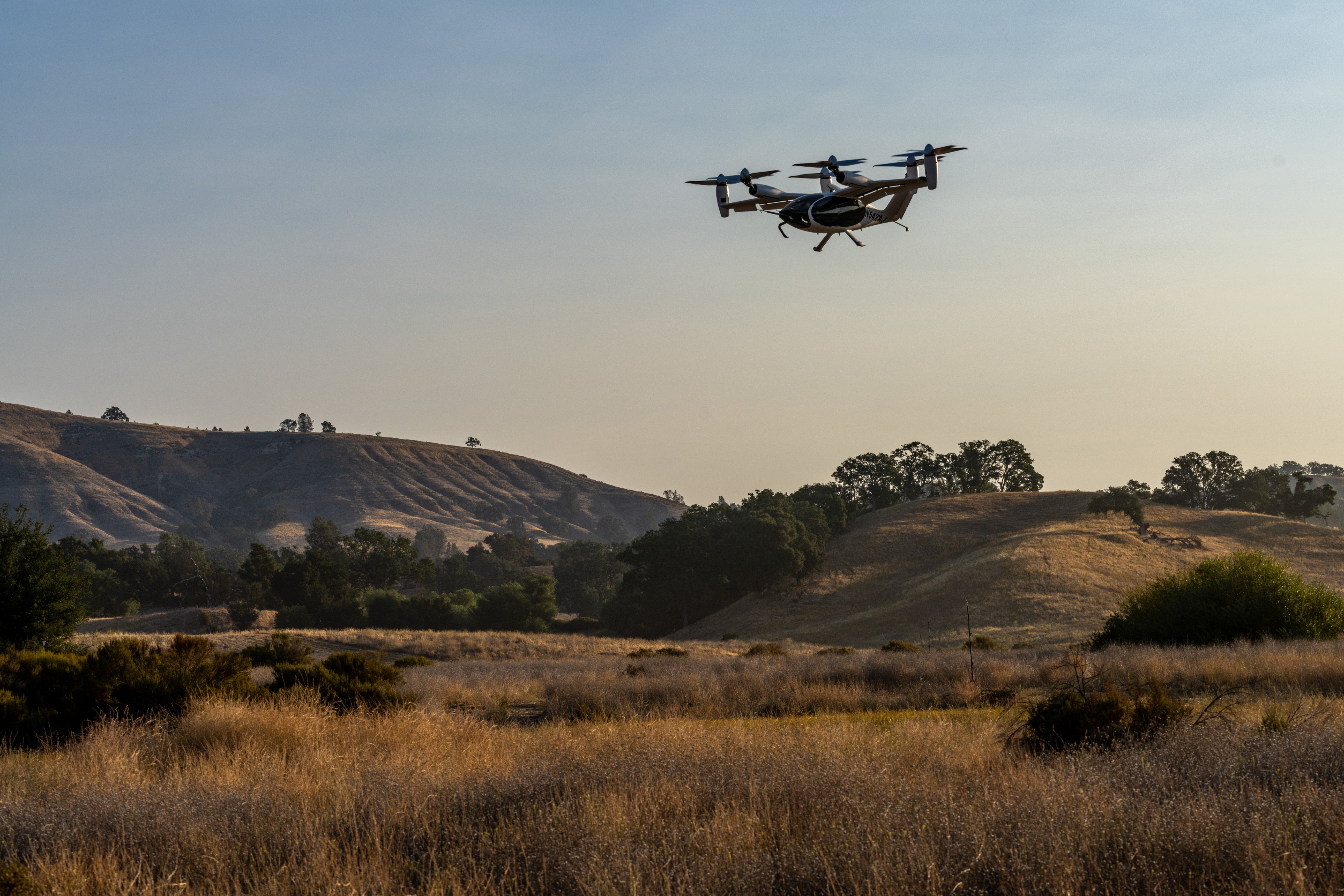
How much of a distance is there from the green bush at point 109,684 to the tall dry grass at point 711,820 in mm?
5247

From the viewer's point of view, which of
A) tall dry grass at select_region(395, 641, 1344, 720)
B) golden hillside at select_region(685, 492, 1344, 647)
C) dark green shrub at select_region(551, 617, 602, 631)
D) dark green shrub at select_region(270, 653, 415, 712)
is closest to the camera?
dark green shrub at select_region(270, 653, 415, 712)

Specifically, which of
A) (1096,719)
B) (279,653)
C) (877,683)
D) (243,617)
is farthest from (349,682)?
(243,617)

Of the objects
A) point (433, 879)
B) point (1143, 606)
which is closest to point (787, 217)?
point (433, 879)

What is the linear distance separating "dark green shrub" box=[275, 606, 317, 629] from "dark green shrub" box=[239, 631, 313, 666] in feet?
129

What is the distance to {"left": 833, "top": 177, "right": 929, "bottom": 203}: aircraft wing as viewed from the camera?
1047 cm

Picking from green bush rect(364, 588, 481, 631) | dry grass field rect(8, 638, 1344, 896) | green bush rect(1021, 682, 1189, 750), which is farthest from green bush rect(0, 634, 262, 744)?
green bush rect(364, 588, 481, 631)

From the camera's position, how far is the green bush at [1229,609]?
30891 mm

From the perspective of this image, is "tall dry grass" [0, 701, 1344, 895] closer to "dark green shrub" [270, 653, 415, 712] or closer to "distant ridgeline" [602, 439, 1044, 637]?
"dark green shrub" [270, 653, 415, 712]

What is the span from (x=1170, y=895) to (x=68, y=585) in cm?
3422

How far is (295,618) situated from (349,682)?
6726 centimetres

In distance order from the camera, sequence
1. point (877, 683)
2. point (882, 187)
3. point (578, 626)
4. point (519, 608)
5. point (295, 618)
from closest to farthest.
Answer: point (882, 187) < point (877, 683) < point (295, 618) < point (519, 608) < point (578, 626)

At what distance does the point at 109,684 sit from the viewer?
18.0 meters

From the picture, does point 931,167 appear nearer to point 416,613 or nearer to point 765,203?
point 765,203

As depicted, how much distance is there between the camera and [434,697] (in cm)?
2194
